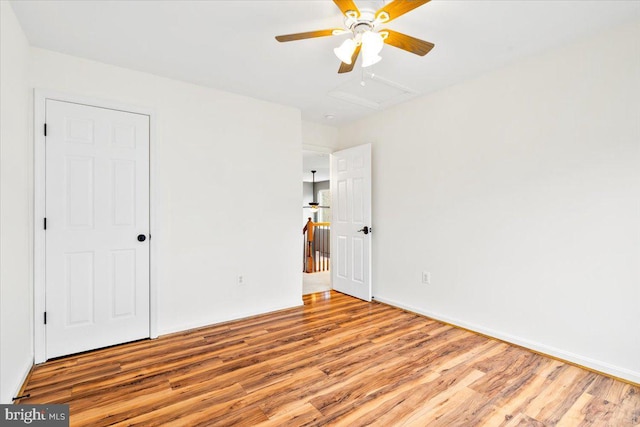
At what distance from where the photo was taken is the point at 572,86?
2469 millimetres

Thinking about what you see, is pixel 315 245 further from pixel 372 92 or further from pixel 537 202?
pixel 537 202

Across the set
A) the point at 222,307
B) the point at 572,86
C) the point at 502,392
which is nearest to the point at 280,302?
the point at 222,307

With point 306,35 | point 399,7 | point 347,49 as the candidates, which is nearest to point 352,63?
point 347,49

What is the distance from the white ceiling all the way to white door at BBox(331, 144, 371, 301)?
1392mm

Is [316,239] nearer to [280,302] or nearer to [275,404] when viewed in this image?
[280,302]

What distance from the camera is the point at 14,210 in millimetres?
2051

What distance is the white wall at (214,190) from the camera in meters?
2.92

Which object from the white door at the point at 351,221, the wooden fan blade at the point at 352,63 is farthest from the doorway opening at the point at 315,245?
the wooden fan blade at the point at 352,63

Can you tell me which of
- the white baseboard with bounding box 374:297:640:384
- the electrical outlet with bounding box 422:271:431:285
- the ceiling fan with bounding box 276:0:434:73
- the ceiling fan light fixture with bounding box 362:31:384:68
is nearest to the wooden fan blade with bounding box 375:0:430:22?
the ceiling fan with bounding box 276:0:434:73

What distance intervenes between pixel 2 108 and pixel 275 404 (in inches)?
95.9

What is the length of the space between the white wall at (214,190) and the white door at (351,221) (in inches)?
32.5

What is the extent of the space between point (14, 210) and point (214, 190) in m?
1.58

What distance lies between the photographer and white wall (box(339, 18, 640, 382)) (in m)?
2.24

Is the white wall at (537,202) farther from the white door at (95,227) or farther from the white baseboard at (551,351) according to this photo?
the white door at (95,227)
